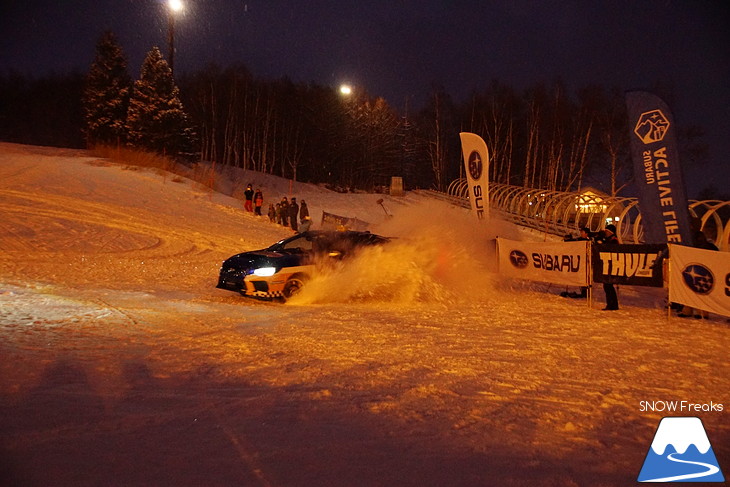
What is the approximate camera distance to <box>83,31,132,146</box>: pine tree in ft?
143

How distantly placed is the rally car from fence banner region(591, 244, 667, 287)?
4.68m

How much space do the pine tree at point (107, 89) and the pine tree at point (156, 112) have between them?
20.6 ft

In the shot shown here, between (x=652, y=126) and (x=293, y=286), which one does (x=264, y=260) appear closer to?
(x=293, y=286)

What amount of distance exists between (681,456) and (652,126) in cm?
854

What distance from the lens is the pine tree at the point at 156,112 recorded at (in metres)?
37.1

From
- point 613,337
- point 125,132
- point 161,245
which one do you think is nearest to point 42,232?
point 161,245

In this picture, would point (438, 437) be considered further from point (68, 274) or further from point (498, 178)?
point (498, 178)

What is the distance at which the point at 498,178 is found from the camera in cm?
5162

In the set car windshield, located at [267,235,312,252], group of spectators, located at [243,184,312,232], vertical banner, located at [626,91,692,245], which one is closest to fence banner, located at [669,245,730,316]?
vertical banner, located at [626,91,692,245]

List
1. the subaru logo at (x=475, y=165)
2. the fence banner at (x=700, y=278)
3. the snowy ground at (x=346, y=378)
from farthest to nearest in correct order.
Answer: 1. the subaru logo at (x=475, y=165)
2. the fence banner at (x=700, y=278)
3. the snowy ground at (x=346, y=378)

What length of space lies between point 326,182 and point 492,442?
6247 cm

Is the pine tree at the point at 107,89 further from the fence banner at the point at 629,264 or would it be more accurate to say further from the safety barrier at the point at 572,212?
the fence banner at the point at 629,264

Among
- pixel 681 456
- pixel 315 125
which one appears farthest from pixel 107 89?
pixel 681 456

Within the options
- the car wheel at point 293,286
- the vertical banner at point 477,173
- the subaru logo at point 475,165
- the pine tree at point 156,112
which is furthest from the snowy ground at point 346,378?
the pine tree at point 156,112
